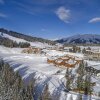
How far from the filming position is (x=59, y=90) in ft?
298

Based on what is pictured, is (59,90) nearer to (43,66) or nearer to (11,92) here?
(11,92)

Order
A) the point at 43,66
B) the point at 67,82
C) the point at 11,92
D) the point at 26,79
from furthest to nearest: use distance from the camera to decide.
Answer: the point at 43,66, the point at 26,79, the point at 67,82, the point at 11,92

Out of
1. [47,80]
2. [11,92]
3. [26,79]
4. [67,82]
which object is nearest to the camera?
[11,92]

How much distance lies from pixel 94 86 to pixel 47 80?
821 inches

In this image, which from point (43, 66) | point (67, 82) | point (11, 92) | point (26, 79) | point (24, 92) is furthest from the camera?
point (43, 66)

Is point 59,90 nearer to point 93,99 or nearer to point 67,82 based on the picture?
point 67,82

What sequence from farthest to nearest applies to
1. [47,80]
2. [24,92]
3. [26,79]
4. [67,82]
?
[26,79], [47,80], [67,82], [24,92]

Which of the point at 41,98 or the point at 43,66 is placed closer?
the point at 41,98

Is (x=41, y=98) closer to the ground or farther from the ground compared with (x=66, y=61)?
closer to the ground

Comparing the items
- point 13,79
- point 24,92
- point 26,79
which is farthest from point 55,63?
point 24,92

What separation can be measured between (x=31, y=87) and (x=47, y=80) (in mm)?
14879

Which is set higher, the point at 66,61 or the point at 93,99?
the point at 66,61

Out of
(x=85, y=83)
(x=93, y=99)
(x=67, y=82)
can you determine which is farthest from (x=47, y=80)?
(x=93, y=99)

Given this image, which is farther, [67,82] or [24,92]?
[67,82]
